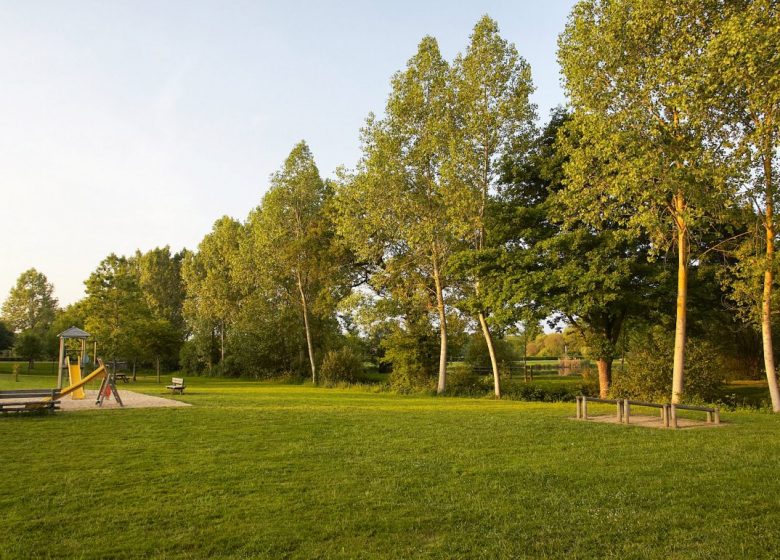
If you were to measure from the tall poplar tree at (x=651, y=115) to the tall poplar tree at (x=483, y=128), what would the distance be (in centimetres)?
535

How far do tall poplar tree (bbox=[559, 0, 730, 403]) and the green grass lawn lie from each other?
24.0ft

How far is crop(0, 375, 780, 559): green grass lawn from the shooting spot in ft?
15.9

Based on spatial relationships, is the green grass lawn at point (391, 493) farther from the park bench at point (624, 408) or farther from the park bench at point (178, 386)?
the park bench at point (178, 386)

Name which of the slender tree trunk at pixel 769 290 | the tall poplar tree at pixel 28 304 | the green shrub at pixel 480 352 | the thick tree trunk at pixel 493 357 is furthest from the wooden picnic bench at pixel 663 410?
the tall poplar tree at pixel 28 304

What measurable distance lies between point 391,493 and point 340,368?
1126 inches

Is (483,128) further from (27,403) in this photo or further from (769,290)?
(27,403)

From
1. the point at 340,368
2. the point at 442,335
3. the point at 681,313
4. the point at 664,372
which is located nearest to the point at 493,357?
the point at 442,335

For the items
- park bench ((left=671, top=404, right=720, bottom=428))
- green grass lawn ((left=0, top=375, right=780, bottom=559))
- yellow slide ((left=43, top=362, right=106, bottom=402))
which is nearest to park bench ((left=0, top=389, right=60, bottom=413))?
yellow slide ((left=43, top=362, right=106, bottom=402))

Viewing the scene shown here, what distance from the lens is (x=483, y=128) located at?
24.0 meters

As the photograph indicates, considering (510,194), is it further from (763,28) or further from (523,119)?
(763,28)

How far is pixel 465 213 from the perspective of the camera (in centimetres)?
2422

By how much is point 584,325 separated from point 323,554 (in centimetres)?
2311

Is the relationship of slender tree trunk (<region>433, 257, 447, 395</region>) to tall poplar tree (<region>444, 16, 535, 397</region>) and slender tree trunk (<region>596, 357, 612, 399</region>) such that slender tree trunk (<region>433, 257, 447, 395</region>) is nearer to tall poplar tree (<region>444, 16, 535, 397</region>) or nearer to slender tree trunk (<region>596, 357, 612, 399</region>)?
tall poplar tree (<region>444, 16, 535, 397</region>)

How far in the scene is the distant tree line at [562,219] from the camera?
631 inches
